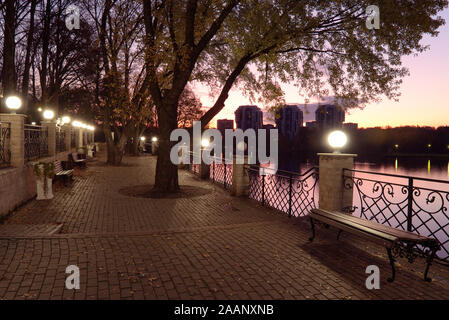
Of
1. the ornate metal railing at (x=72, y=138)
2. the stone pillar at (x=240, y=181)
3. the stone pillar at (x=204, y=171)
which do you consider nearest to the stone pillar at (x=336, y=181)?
the stone pillar at (x=240, y=181)

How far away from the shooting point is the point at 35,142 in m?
12.0

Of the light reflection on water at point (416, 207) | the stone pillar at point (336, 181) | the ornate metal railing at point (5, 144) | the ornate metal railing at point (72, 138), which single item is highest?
the ornate metal railing at point (72, 138)

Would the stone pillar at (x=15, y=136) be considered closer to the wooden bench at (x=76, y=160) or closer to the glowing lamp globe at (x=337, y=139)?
the glowing lamp globe at (x=337, y=139)

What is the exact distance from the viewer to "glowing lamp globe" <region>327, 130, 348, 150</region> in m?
7.29

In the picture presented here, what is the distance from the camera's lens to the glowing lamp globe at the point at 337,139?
23.9ft

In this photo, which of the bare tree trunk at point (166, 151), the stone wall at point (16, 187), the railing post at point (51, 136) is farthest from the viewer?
the railing post at point (51, 136)

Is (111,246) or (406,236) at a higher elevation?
(406,236)

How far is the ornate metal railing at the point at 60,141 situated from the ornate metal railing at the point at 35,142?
3943 millimetres

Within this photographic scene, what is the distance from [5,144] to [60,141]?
10613 millimetres

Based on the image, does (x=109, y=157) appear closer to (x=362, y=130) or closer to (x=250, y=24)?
(x=250, y=24)

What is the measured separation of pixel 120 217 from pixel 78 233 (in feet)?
5.68

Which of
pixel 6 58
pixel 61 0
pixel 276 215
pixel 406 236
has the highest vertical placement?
pixel 61 0

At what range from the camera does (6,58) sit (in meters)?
15.4

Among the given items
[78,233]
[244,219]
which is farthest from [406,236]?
[78,233]
